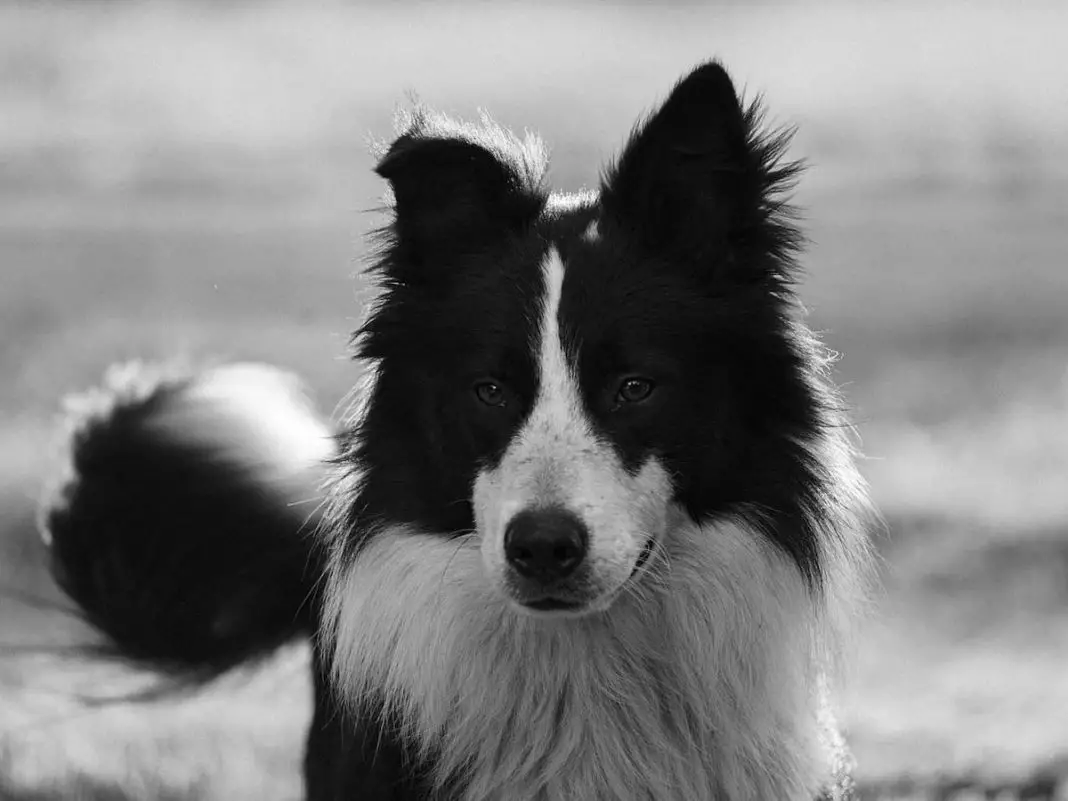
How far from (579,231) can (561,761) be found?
147cm

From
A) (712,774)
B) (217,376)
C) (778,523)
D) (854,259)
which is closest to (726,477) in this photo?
(778,523)

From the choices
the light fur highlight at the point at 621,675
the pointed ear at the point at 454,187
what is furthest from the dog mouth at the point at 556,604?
the pointed ear at the point at 454,187

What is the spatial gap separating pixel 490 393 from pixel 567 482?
1.41ft

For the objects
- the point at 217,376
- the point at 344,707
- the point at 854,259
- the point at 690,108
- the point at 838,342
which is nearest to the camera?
the point at 690,108

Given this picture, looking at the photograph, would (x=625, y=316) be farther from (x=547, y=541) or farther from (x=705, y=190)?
(x=547, y=541)

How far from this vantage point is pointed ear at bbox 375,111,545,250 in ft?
13.7

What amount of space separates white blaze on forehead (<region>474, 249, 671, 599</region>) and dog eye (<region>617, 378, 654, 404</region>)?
0.43ft

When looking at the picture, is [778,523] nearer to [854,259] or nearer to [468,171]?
[468,171]

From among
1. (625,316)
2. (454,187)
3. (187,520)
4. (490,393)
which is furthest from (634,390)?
(187,520)

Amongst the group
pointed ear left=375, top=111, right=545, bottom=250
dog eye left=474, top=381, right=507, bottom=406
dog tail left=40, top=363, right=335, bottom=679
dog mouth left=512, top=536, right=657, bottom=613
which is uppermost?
pointed ear left=375, top=111, right=545, bottom=250

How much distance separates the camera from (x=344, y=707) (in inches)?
170

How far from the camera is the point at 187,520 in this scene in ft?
16.7

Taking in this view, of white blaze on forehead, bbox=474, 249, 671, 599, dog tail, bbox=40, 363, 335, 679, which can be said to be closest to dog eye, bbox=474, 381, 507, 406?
white blaze on forehead, bbox=474, 249, 671, 599

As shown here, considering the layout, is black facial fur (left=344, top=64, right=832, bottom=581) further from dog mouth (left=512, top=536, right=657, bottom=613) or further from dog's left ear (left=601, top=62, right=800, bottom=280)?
dog mouth (left=512, top=536, right=657, bottom=613)
